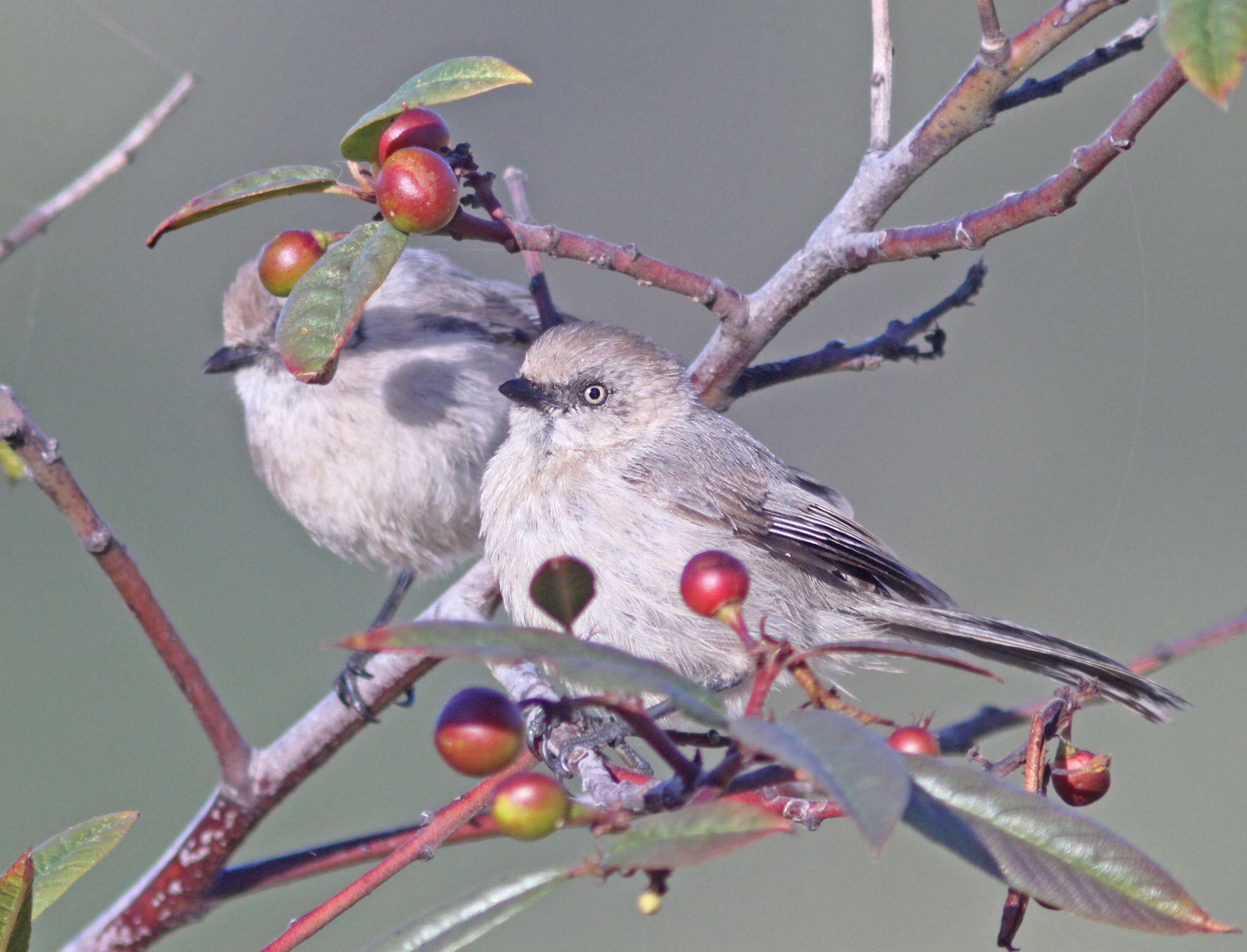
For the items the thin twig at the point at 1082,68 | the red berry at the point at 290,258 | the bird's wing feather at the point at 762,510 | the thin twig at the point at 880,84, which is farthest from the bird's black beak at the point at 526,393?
the thin twig at the point at 1082,68

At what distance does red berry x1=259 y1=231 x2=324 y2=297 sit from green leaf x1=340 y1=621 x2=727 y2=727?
2.73ft

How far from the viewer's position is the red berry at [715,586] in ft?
3.51

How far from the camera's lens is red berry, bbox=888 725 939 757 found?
3.64 ft

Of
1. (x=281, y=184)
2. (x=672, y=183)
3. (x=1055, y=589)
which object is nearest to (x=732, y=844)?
(x=281, y=184)

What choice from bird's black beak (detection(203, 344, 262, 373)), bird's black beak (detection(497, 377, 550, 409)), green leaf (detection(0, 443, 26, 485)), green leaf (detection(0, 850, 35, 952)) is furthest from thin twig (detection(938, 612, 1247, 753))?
bird's black beak (detection(203, 344, 262, 373))

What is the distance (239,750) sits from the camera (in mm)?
1999

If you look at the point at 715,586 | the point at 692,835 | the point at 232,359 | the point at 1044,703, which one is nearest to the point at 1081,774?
the point at 1044,703

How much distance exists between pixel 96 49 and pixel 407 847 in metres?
8.25

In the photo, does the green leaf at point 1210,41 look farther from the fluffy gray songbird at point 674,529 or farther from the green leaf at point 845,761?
the fluffy gray songbird at point 674,529

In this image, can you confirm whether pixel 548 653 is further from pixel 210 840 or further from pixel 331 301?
pixel 210 840

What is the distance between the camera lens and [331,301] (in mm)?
1406

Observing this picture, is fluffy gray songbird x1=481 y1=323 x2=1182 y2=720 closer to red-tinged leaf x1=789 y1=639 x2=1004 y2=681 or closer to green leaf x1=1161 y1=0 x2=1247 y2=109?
red-tinged leaf x1=789 y1=639 x2=1004 y2=681

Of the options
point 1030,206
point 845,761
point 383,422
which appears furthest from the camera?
point 383,422

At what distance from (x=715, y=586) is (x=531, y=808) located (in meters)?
0.28
